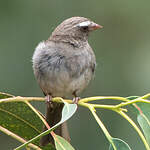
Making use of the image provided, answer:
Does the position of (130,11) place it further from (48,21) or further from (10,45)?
(10,45)

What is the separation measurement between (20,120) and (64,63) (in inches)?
41.7

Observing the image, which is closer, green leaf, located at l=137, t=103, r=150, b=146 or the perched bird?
green leaf, located at l=137, t=103, r=150, b=146

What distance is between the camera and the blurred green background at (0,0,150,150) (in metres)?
5.85

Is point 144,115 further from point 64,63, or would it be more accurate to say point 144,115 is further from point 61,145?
point 64,63

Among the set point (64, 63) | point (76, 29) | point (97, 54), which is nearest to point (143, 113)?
point (64, 63)

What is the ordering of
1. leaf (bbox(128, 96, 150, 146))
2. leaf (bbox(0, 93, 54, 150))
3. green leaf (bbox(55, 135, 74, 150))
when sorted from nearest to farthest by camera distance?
green leaf (bbox(55, 135, 74, 150)) → leaf (bbox(128, 96, 150, 146)) → leaf (bbox(0, 93, 54, 150))

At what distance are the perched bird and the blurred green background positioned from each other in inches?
39.5

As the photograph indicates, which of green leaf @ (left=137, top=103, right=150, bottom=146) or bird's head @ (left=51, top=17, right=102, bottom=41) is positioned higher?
bird's head @ (left=51, top=17, right=102, bottom=41)

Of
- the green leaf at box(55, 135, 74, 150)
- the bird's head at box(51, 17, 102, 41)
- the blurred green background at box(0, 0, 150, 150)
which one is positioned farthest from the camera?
the blurred green background at box(0, 0, 150, 150)

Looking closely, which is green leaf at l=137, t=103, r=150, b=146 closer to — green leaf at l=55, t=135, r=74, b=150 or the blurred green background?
green leaf at l=55, t=135, r=74, b=150

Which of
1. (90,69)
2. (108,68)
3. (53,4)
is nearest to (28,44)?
(53,4)

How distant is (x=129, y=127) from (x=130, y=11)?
2.23 meters

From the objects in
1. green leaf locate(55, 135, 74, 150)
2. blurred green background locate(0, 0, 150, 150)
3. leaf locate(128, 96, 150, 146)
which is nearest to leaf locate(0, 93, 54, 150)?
green leaf locate(55, 135, 74, 150)

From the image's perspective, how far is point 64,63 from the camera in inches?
183
